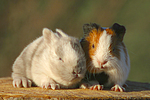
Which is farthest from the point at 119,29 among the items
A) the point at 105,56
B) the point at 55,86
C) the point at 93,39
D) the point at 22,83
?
the point at 22,83

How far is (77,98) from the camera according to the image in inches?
95.3

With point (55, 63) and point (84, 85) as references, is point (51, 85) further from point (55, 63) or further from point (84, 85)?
point (84, 85)

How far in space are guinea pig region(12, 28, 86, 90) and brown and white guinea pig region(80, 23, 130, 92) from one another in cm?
18

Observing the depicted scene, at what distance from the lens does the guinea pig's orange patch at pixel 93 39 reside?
2989 mm

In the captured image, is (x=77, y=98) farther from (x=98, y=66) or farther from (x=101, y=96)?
(x=98, y=66)

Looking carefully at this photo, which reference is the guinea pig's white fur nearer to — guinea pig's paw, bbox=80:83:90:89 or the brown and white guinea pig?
the brown and white guinea pig

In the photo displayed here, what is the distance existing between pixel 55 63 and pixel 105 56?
692mm

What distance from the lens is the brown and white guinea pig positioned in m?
2.90

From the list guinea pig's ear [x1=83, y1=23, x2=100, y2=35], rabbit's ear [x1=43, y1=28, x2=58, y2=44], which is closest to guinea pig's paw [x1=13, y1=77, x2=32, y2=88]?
rabbit's ear [x1=43, y1=28, x2=58, y2=44]

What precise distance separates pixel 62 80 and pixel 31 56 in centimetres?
88

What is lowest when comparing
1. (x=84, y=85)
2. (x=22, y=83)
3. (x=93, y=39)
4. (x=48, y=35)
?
(x=84, y=85)

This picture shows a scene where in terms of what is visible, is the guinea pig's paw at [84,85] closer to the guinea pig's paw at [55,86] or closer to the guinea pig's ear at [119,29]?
the guinea pig's paw at [55,86]

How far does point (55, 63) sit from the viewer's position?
112 inches

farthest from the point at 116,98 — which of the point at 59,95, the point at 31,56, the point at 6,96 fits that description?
the point at 31,56
